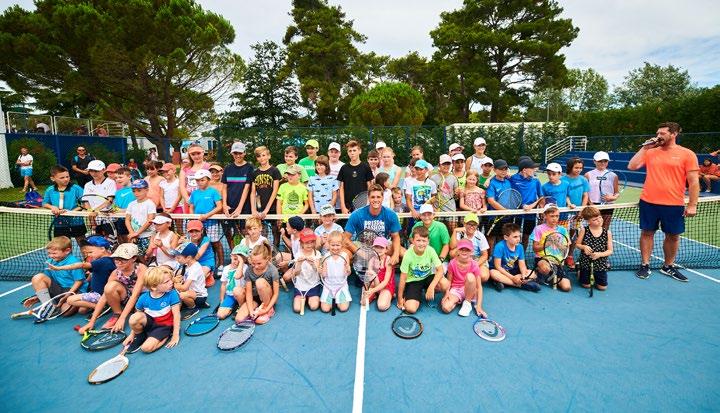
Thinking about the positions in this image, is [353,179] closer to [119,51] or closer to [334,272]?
[334,272]

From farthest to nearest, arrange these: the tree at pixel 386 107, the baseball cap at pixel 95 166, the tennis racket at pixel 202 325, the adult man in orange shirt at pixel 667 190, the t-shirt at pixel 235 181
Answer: the tree at pixel 386 107 < the t-shirt at pixel 235 181 < the baseball cap at pixel 95 166 < the adult man in orange shirt at pixel 667 190 < the tennis racket at pixel 202 325

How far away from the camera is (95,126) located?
25906mm

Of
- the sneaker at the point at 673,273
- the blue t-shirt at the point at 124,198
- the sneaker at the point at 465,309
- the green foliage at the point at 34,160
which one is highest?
the green foliage at the point at 34,160

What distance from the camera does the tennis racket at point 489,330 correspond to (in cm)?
415

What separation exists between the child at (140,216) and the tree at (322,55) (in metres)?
35.3

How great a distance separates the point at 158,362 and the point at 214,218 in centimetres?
252

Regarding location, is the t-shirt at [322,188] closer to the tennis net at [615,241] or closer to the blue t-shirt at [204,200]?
the tennis net at [615,241]

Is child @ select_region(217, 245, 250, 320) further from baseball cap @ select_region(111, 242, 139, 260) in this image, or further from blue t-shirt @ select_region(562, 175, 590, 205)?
blue t-shirt @ select_region(562, 175, 590, 205)

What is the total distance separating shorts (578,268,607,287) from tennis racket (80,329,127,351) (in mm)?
6535

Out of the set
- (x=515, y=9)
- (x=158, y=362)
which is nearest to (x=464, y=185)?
(x=158, y=362)

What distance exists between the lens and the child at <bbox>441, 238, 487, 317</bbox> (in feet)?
15.6

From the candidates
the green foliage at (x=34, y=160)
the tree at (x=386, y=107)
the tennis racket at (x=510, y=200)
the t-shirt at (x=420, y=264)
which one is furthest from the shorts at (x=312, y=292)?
the tree at (x=386, y=107)

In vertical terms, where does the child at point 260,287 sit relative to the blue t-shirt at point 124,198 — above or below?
below

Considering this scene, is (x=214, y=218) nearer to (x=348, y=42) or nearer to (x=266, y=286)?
(x=266, y=286)
